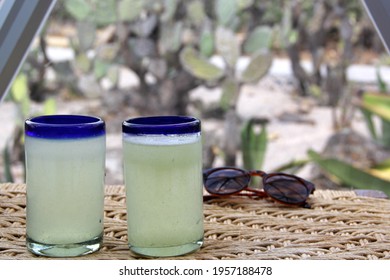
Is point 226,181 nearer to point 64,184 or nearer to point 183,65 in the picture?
point 64,184

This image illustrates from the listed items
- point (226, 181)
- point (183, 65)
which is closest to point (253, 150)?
point (183, 65)

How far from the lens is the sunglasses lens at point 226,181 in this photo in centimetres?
66

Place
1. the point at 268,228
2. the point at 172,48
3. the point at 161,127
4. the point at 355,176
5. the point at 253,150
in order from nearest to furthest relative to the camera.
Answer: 1. the point at 161,127
2. the point at 268,228
3. the point at 355,176
4. the point at 253,150
5. the point at 172,48

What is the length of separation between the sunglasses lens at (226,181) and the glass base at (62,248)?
0.17 metres

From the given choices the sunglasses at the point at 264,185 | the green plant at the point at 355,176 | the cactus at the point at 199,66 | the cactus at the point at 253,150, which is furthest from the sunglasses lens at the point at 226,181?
the cactus at the point at 199,66

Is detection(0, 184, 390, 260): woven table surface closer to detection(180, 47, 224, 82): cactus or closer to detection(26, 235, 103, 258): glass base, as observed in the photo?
detection(26, 235, 103, 258): glass base

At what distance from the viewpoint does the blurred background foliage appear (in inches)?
59.1

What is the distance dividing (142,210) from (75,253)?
55mm

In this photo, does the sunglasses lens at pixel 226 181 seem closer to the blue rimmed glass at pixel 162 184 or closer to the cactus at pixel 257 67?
the blue rimmed glass at pixel 162 184

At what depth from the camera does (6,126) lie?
200cm

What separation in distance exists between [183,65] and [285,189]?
104cm

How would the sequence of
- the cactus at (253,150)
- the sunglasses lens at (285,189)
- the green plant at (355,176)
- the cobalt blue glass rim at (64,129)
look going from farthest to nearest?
the cactus at (253,150) → the green plant at (355,176) → the sunglasses lens at (285,189) → the cobalt blue glass rim at (64,129)

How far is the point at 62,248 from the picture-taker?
19.5 inches

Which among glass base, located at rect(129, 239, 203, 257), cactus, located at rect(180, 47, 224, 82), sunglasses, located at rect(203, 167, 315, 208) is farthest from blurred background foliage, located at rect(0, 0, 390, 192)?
glass base, located at rect(129, 239, 203, 257)
